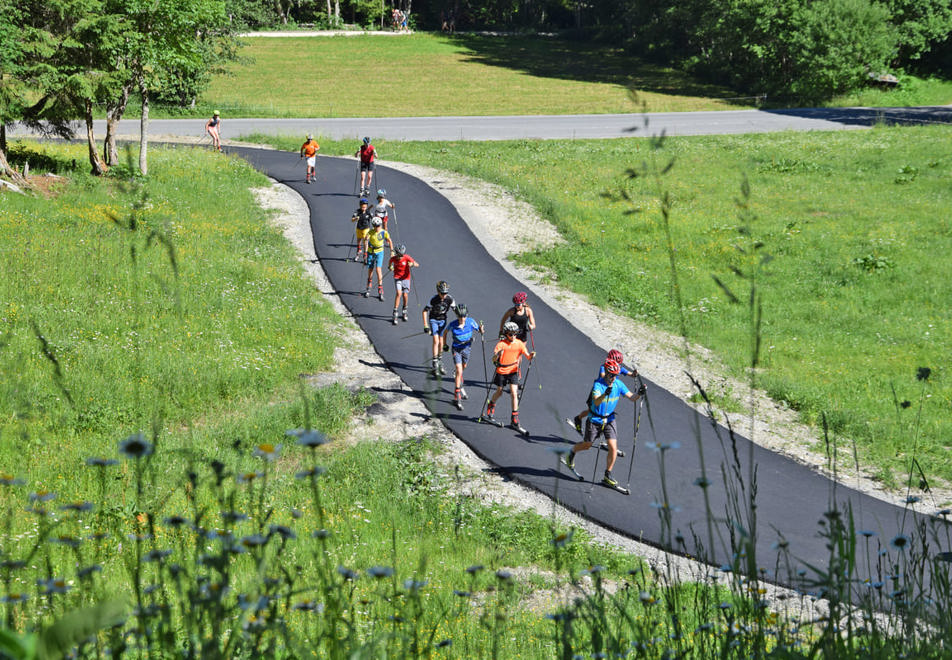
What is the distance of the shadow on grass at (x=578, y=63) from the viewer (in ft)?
210

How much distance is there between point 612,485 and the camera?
12734 millimetres

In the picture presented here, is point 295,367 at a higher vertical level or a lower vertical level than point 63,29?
lower

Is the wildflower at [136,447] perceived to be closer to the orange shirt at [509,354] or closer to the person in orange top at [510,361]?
the person in orange top at [510,361]

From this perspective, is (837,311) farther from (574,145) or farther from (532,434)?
(574,145)

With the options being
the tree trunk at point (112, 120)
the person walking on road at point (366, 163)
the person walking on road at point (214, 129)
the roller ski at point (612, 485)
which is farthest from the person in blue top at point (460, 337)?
the person walking on road at point (214, 129)

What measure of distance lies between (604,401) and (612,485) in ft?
4.49

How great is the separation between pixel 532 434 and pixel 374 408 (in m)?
3.04

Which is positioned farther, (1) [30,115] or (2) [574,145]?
(2) [574,145]

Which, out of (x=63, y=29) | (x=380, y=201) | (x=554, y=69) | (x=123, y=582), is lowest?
(x=123, y=582)

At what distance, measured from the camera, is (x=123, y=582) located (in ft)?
23.6

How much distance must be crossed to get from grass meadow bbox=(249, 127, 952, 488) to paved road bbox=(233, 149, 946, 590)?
191cm

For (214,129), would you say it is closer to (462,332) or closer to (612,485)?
(462,332)

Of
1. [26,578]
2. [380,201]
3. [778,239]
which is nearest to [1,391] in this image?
[26,578]

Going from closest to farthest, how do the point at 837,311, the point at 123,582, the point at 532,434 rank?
the point at 123,582 → the point at 532,434 → the point at 837,311
